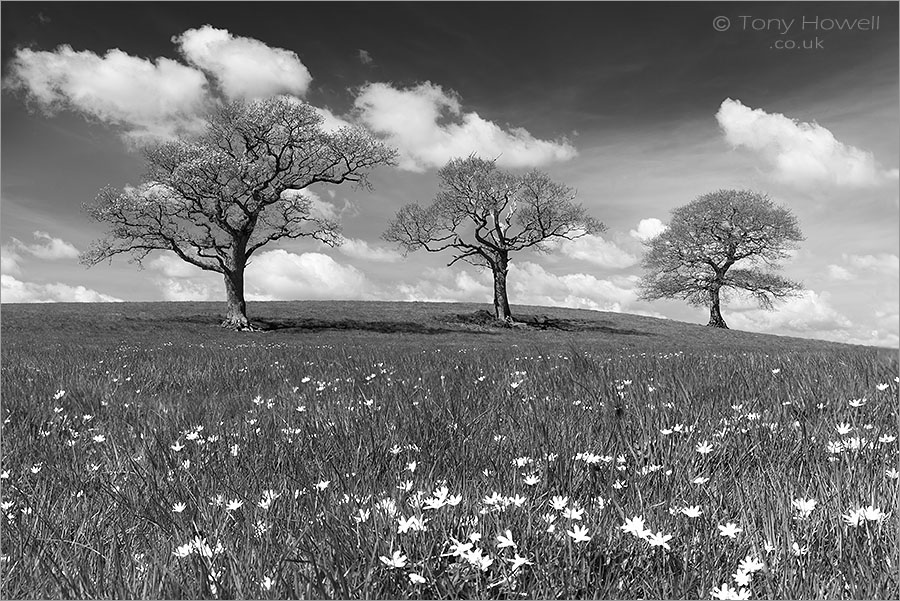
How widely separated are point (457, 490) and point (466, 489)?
2.6 inches

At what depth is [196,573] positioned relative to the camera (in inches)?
90.4

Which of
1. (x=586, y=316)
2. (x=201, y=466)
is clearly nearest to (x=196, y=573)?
(x=201, y=466)

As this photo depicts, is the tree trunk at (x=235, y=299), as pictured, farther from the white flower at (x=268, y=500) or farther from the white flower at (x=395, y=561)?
the white flower at (x=395, y=561)

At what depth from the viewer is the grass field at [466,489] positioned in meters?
2.36

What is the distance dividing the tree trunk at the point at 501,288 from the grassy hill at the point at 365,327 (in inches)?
58.7

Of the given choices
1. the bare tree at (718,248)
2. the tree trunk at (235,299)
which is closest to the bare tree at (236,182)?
the tree trunk at (235,299)

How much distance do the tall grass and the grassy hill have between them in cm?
2532

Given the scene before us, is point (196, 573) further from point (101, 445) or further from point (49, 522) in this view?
point (101, 445)

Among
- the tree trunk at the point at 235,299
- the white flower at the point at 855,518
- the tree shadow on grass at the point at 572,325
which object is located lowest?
the tree shadow on grass at the point at 572,325

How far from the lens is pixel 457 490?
3.33 metres

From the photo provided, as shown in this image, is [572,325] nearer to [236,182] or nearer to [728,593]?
[236,182]

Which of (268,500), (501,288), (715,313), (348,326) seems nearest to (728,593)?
(268,500)

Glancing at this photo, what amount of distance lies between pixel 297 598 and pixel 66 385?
27.1ft

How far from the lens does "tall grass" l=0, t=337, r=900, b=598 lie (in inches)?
93.2
